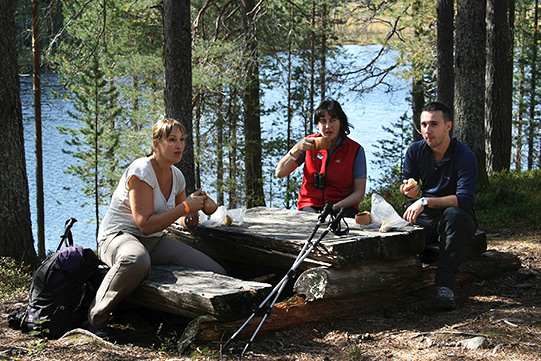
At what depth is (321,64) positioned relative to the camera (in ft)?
71.3

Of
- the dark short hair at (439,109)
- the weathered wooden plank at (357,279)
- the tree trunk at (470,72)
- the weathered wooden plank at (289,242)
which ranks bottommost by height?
the weathered wooden plank at (357,279)

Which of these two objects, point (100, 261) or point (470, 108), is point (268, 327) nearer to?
point (100, 261)

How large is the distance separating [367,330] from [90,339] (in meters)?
2.02

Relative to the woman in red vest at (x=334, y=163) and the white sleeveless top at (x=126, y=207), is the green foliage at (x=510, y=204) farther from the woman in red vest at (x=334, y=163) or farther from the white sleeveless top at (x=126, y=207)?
the white sleeveless top at (x=126, y=207)

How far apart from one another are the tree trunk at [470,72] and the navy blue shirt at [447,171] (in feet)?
13.7

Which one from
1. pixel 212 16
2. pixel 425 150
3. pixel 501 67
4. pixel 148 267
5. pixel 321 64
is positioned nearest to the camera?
pixel 148 267

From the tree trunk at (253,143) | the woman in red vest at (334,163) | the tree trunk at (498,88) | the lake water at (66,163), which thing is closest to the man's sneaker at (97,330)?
the woman in red vest at (334,163)

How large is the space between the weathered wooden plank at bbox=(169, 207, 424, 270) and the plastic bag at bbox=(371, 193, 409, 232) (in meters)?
0.08

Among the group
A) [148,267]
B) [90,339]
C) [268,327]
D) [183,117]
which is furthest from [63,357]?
[183,117]

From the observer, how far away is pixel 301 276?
441 cm

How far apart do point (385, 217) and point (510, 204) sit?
4.76 m

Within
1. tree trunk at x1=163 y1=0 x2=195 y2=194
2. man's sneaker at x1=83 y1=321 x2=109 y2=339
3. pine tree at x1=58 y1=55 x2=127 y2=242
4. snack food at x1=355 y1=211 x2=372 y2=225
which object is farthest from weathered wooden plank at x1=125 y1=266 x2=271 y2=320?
pine tree at x1=58 y1=55 x2=127 y2=242

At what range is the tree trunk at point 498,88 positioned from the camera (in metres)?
11.7

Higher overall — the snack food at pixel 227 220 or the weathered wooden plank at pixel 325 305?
the snack food at pixel 227 220
